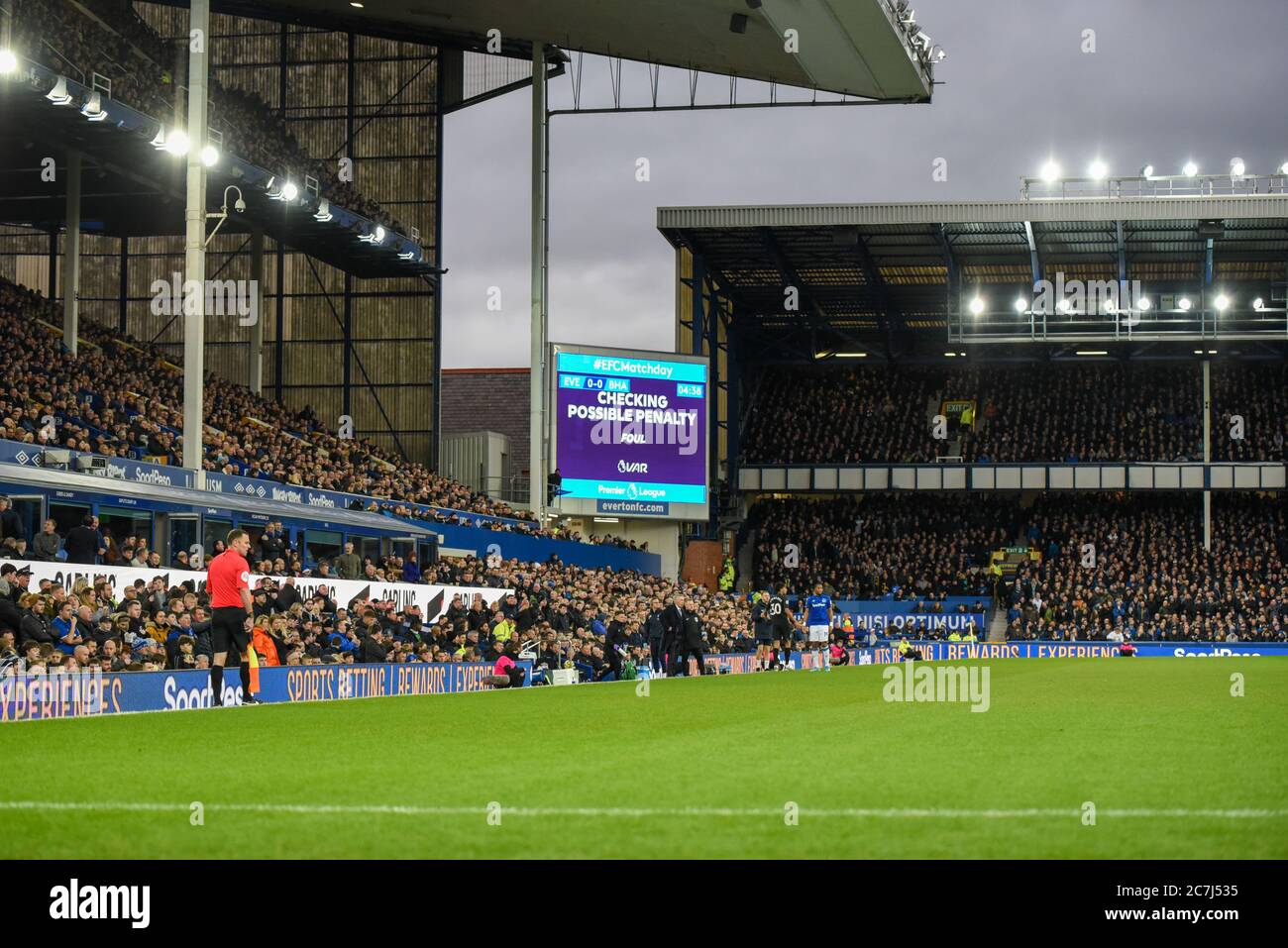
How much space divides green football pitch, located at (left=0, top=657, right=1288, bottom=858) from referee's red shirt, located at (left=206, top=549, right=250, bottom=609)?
1209 millimetres

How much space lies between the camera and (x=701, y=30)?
157 ft

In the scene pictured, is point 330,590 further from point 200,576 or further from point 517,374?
point 517,374

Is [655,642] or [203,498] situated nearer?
[203,498]

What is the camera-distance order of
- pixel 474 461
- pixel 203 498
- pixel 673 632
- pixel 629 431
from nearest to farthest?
pixel 203 498 < pixel 673 632 < pixel 629 431 < pixel 474 461

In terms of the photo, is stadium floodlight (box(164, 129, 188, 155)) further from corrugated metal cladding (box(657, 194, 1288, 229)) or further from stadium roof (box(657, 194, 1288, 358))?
corrugated metal cladding (box(657, 194, 1288, 229))

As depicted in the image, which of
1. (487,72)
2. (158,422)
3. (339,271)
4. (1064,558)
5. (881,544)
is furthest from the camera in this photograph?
(881,544)

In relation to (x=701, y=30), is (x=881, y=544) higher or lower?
lower

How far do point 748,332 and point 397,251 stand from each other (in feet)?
73.5

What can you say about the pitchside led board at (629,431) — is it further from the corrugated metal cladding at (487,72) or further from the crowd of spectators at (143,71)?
the corrugated metal cladding at (487,72)

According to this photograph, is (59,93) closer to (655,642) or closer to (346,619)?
(346,619)

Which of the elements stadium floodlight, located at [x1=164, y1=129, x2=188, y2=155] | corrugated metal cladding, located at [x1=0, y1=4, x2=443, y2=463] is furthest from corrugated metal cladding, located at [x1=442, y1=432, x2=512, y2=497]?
stadium floodlight, located at [x1=164, y1=129, x2=188, y2=155]

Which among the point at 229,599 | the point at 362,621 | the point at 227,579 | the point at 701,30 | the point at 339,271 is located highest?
the point at 701,30

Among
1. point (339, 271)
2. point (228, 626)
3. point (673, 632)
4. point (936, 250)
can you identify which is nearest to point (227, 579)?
point (228, 626)

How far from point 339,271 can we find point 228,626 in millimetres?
42341
